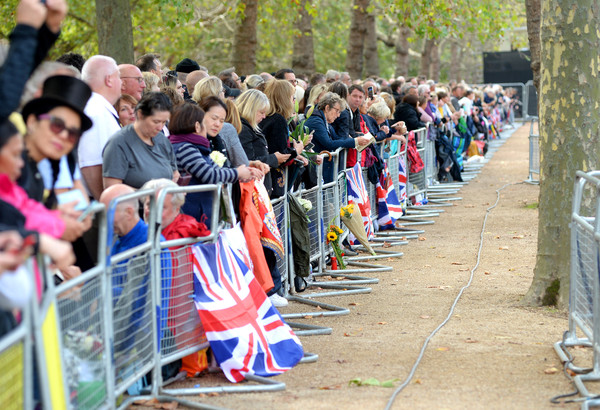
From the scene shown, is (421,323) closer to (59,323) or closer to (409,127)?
(59,323)

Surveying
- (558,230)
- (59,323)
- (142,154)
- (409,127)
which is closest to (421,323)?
(558,230)

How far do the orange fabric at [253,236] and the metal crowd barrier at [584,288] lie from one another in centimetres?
229

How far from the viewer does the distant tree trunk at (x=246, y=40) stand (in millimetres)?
20875

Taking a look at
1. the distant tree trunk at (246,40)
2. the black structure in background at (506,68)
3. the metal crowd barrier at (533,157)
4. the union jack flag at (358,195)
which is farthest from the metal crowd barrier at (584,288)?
the black structure in background at (506,68)

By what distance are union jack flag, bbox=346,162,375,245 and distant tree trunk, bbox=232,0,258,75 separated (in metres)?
9.55

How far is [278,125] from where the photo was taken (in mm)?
8641

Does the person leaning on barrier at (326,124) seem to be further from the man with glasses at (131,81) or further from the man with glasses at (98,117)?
the man with glasses at (98,117)

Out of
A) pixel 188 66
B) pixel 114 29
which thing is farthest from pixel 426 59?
pixel 188 66

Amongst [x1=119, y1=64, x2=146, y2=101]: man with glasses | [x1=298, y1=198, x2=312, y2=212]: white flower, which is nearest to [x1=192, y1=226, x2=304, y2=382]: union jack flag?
[x1=119, y1=64, x2=146, y2=101]: man with glasses

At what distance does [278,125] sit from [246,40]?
1276 cm

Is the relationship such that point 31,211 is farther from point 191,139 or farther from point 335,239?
point 335,239

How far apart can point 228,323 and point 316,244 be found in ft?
12.9

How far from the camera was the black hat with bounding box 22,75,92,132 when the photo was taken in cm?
438

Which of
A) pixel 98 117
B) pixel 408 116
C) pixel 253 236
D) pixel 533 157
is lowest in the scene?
pixel 533 157
